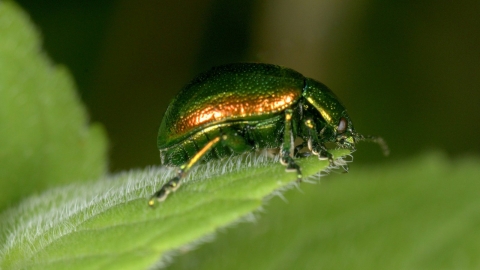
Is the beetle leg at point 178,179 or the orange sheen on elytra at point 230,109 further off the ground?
the orange sheen on elytra at point 230,109

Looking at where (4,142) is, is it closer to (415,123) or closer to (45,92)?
(45,92)

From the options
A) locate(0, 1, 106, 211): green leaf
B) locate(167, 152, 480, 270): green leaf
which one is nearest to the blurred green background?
locate(0, 1, 106, 211): green leaf

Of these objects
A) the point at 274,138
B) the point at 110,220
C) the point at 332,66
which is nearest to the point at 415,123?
the point at 332,66

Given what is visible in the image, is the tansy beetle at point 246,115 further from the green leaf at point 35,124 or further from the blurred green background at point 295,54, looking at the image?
the blurred green background at point 295,54

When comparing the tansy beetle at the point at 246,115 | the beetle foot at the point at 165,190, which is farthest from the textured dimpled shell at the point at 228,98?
the beetle foot at the point at 165,190

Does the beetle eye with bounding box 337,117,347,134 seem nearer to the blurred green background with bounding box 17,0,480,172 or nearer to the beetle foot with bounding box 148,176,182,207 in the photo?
the beetle foot with bounding box 148,176,182,207

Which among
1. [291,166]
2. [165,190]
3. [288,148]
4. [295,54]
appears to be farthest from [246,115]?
[295,54]
